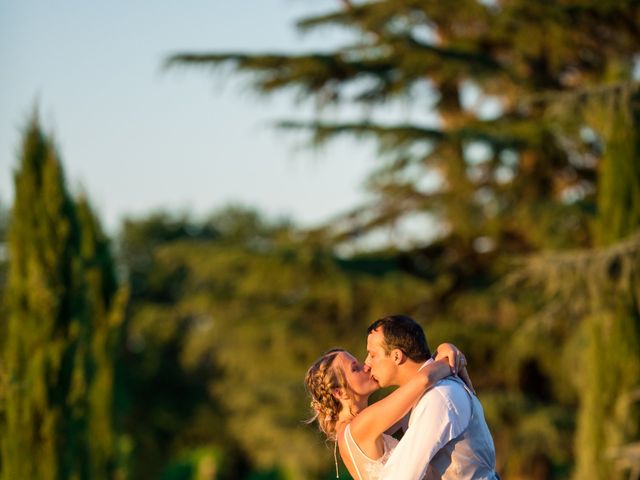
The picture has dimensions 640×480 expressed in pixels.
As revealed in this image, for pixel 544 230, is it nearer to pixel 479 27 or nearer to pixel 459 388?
pixel 479 27

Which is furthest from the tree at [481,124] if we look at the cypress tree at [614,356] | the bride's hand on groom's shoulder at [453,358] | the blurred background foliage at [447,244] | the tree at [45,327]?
the bride's hand on groom's shoulder at [453,358]

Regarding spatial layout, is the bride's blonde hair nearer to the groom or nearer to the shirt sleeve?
the groom

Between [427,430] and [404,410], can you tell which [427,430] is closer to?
[427,430]

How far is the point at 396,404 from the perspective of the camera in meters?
3.82

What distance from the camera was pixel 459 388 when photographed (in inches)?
153

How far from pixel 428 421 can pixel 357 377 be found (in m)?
0.43

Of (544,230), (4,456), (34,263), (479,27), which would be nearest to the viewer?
(4,456)

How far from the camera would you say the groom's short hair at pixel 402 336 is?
13.1 feet

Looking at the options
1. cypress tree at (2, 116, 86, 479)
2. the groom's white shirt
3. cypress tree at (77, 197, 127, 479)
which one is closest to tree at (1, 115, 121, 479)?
cypress tree at (2, 116, 86, 479)

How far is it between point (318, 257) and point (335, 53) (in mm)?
3497

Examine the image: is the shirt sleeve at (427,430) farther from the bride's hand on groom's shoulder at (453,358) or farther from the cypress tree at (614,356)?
the cypress tree at (614,356)

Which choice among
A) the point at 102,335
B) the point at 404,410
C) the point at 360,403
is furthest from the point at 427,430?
the point at 102,335

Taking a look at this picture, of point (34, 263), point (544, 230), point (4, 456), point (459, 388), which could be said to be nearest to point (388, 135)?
point (544, 230)

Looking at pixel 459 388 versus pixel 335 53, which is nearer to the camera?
pixel 459 388
